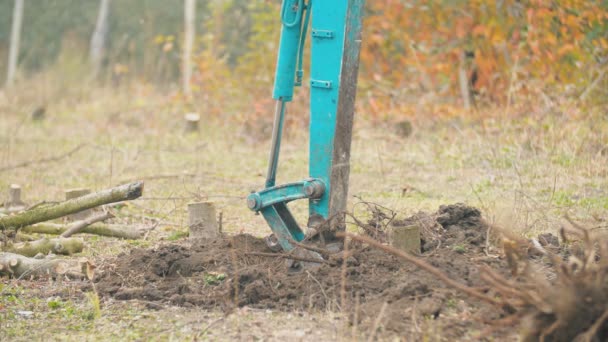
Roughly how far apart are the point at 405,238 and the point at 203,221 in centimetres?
186

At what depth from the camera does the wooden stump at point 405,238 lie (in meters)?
5.16

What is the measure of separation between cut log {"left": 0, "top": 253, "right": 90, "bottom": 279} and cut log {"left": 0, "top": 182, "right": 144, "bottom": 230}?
425 millimetres

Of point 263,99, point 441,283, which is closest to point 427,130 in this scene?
point 263,99

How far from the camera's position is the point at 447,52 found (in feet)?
48.2

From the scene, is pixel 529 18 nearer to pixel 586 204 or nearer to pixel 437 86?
pixel 437 86

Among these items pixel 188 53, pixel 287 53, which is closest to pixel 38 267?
pixel 287 53

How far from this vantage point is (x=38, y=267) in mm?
5562

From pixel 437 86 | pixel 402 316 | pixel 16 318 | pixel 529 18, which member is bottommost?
pixel 16 318

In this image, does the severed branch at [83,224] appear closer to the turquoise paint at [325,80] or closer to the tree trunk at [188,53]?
the turquoise paint at [325,80]

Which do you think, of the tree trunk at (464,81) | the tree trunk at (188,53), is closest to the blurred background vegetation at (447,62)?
the tree trunk at (464,81)

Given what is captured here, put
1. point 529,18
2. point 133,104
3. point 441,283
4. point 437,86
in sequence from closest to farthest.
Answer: point 441,283
point 529,18
point 437,86
point 133,104

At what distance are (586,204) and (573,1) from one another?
459 cm

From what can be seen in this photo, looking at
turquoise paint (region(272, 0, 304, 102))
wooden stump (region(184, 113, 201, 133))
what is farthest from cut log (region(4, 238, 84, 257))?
wooden stump (region(184, 113, 201, 133))

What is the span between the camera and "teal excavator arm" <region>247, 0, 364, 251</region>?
512 centimetres
